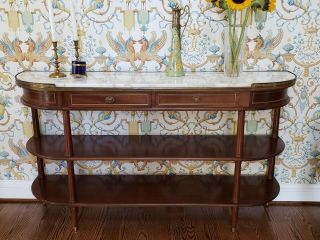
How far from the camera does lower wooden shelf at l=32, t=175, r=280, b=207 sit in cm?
213

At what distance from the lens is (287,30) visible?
2.15m

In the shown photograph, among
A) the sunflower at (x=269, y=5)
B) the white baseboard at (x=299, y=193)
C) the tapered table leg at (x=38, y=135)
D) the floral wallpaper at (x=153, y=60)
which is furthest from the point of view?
the white baseboard at (x=299, y=193)

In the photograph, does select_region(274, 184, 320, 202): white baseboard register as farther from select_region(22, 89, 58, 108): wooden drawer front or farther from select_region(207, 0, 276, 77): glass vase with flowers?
select_region(22, 89, 58, 108): wooden drawer front

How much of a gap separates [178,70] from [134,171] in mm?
783

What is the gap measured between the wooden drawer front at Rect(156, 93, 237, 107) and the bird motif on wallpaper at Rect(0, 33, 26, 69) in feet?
3.13

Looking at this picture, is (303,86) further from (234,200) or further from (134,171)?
(134,171)

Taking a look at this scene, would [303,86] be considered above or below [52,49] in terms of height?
below

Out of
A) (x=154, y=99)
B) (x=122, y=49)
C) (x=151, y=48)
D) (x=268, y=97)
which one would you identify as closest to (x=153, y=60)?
(x=151, y=48)

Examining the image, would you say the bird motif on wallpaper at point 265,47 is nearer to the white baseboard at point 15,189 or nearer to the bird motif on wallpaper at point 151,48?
the bird motif on wallpaper at point 151,48

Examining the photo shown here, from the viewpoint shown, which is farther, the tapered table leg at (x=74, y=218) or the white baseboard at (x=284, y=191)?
the white baseboard at (x=284, y=191)

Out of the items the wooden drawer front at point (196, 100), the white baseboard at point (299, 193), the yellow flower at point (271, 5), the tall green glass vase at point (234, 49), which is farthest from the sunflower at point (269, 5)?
the white baseboard at point (299, 193)

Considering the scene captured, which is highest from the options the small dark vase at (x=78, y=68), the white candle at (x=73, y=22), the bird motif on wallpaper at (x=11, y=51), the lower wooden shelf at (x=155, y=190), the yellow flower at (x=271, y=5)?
the yellow flower at (x=271, y=5)

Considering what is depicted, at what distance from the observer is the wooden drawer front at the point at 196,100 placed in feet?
6.16

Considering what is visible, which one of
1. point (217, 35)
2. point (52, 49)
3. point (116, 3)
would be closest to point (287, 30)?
point (217, 35)
